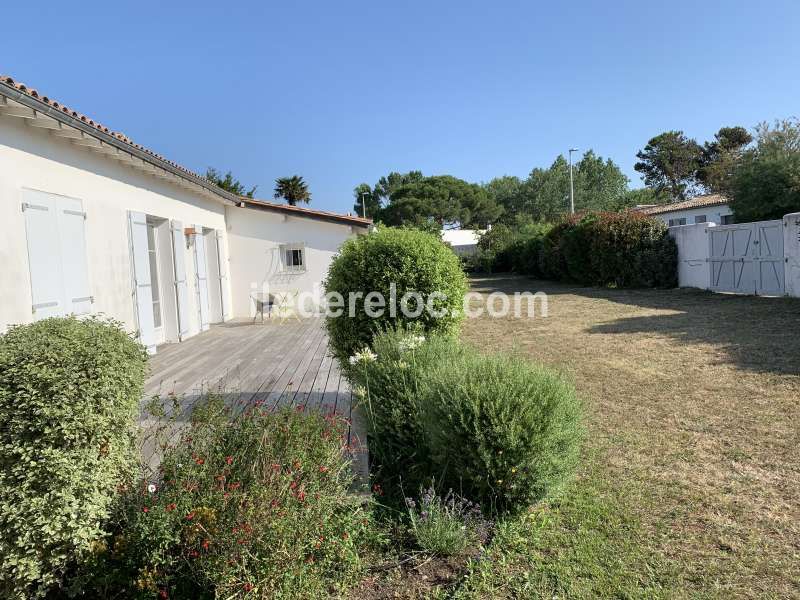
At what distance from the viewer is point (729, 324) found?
408 inches

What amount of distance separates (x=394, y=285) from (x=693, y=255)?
16.3 m

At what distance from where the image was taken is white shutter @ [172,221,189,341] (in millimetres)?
10352

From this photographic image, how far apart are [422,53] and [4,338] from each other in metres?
12.2

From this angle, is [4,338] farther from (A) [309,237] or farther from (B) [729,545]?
(A) [309,237]

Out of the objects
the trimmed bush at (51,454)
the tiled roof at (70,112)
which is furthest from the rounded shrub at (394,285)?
the tiled roof at (70,112)

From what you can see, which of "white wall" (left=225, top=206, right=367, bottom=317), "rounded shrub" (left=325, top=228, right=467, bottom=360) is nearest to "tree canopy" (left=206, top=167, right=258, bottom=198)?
"white wall" (left=225, top=206, right=367, bottom=317)

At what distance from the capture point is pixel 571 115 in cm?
2280

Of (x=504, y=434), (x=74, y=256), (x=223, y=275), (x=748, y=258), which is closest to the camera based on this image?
(x=504, y=434)

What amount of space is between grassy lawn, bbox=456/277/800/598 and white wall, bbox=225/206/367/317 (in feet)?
26.3

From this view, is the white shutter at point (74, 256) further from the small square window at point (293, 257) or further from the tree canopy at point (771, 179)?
the tree canopy at point (771, 179)

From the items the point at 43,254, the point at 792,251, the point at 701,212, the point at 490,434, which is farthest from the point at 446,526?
the point at 701,212

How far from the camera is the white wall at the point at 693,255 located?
16.9 metres

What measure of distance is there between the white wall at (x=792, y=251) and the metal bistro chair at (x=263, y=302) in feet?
44.2

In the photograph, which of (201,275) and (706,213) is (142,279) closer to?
(201,275)
